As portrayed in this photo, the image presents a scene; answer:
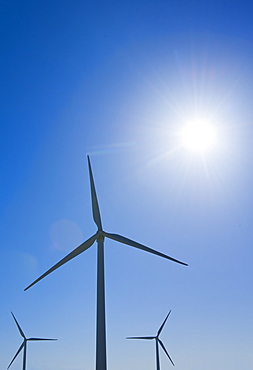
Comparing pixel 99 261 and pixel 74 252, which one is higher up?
pixel 74 252

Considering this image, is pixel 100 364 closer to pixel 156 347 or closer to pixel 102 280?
pixel 102 280

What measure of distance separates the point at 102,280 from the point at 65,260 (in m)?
6.07

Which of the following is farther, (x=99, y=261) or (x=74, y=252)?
(x=74, y=252)

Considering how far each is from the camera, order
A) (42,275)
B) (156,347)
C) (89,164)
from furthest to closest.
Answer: (156,347)
(89,164)
(42,275)

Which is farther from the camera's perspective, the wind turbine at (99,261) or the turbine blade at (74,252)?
the turbine blade at (74,252)

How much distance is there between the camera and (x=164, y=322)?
6919 cm

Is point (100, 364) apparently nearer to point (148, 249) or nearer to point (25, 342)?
point (148, 249)

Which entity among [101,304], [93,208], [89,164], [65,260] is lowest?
[101,304]

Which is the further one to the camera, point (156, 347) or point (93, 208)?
point (156, 347)

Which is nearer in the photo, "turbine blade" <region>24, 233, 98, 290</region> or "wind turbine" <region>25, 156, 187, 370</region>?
"wind turbine" <region>25, 156, 187, 370</region>

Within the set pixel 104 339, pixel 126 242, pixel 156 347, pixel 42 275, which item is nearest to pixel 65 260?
pixel 42 275

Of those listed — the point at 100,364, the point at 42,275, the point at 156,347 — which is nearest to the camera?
the point at 100,364

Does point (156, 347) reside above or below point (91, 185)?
below

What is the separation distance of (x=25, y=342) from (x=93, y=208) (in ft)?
125
